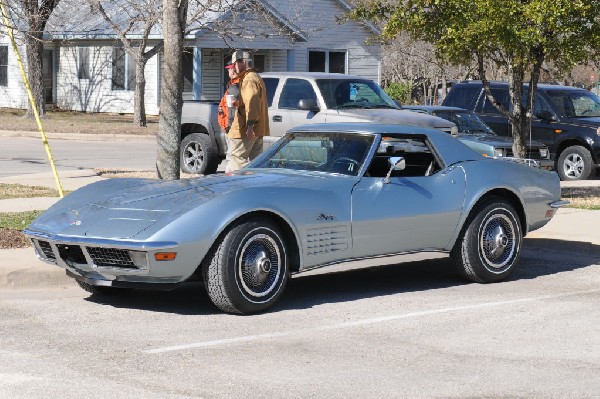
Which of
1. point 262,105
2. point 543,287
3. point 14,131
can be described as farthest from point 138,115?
point 543,287

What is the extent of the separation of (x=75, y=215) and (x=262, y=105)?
5502 millimetres

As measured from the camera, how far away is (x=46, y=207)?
535 inches

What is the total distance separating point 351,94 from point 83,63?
82.4ft

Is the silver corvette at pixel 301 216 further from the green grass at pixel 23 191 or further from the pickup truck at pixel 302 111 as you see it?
the pickup truck at pixel 302 111

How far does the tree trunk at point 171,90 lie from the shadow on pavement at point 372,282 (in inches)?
130

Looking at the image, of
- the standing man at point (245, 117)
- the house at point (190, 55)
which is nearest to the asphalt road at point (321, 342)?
the standing man at point (245, 117)

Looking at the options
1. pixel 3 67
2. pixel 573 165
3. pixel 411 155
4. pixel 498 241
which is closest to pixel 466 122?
pixel 573 165

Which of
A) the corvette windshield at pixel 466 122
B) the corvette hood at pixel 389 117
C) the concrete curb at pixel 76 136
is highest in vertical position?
the corvette hood at pixel 389 117

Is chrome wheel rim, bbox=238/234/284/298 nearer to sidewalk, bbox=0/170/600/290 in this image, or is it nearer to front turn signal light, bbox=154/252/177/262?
front turn signal light, bbox=154/252/177/262

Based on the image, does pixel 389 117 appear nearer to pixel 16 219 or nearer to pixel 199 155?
pixel 199 155

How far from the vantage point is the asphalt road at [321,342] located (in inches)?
247

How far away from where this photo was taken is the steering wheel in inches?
359

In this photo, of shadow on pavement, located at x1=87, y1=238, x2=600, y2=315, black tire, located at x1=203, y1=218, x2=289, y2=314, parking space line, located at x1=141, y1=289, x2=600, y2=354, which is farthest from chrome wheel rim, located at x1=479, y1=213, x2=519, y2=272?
black tire, located at x1=203, y1=218, x2=289, y2=314

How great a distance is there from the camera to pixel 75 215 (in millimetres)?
8391
